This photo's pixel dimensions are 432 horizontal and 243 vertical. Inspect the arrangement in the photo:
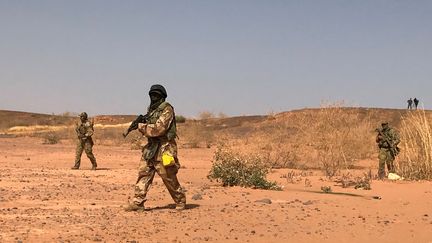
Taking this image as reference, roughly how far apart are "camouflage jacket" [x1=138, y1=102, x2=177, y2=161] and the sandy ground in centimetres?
98

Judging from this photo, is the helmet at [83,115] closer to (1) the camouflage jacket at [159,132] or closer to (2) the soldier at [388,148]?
(2) the soldier at [388,148]

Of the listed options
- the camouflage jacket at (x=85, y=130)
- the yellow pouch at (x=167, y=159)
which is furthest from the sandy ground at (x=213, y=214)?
the camouflage jacket at (x=85, y=130)

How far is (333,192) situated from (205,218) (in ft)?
17.3

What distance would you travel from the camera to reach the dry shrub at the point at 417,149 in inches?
596

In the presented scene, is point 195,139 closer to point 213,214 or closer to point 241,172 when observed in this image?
point 241,172

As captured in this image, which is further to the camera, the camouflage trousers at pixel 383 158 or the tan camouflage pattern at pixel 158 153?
the camouflage trousers at pixel 383 158

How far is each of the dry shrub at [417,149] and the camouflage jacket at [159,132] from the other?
867 cm

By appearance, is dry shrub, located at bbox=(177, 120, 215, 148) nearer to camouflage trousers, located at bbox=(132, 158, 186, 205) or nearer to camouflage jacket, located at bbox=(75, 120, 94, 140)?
camouflage jacket, located at bbox=(75, 120, 94, 140)

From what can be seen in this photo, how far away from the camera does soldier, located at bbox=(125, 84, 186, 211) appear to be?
8922mm

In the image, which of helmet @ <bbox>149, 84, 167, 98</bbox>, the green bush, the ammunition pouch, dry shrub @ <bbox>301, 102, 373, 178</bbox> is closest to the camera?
the ammunition pouch

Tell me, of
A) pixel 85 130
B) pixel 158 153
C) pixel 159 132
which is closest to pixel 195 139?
pixel 85 130

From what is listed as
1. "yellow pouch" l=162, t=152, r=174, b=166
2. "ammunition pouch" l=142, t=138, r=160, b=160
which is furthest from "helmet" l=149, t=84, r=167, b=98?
"yellow pouch" l=162, t=152, r=174, b=166

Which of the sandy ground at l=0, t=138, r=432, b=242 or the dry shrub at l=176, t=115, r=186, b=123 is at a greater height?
the dry shrub at l=176, t=115, r=186, b=123

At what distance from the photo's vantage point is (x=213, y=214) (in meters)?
9.05
